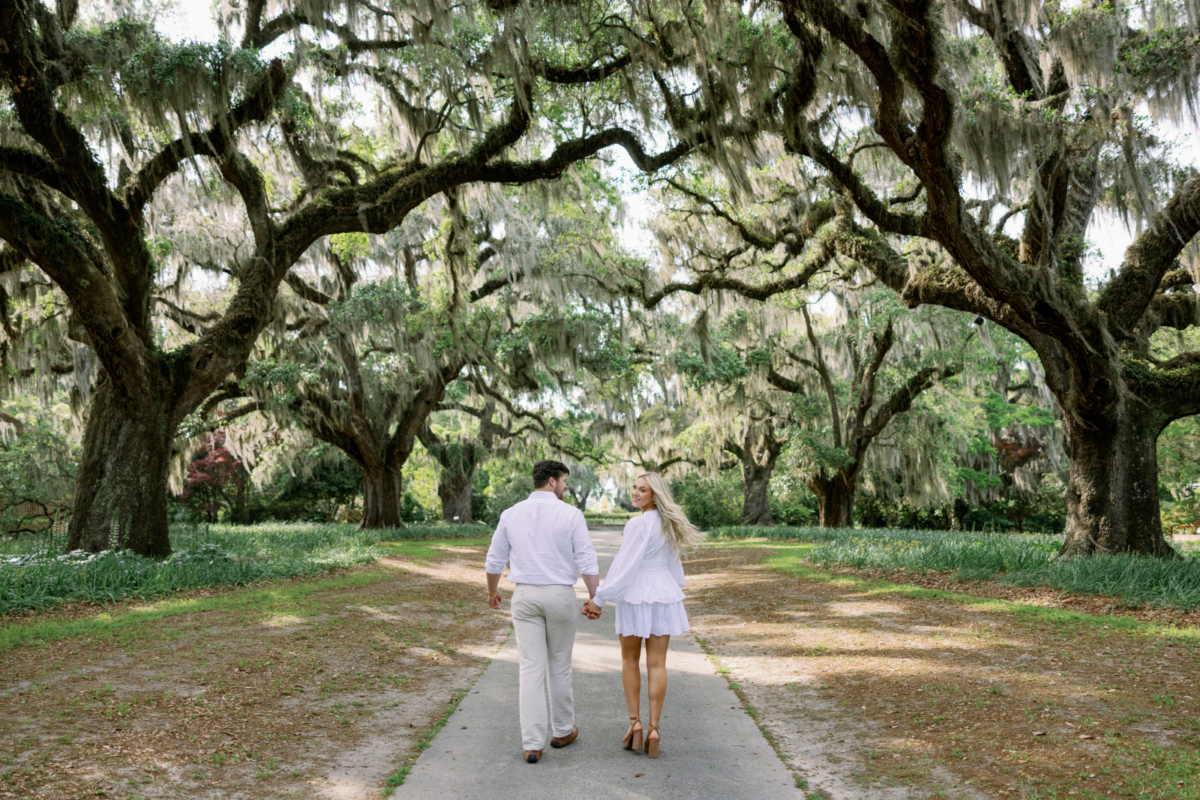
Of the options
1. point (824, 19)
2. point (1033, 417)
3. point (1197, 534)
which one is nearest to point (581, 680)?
point (824, 19)

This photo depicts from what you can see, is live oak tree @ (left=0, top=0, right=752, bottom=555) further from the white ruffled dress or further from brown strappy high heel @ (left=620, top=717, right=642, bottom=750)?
brown strappy high heel @ (left=620, top=717, right=642, bottom=750)

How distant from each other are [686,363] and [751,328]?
3334mm

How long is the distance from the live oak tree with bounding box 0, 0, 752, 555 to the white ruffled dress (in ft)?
20.3

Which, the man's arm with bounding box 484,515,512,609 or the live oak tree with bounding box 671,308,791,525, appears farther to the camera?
the live oak tree with bounding box 671,308,791,525

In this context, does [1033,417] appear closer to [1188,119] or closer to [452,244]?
[1188,119]

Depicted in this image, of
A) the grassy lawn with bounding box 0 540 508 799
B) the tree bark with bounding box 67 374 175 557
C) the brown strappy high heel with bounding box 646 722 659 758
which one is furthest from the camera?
the tree bark with bounding box 67 374 175 557

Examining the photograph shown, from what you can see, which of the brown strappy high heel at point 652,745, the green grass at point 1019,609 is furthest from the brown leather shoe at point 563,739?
the green grass at point 1019,609

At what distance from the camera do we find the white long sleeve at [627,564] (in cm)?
417

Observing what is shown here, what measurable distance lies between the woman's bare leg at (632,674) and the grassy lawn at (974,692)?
0.87 m

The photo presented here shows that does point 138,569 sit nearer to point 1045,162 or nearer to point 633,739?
point 633,739

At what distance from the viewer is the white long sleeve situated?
13.7 ft

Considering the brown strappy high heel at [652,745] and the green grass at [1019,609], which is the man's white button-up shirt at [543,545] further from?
the green grass at [1019,609]

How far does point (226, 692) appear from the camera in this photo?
16.4 feet

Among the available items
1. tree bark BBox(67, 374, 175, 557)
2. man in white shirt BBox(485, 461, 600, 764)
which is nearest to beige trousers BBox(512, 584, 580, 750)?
man in white shirt BBox(485, 461, 600, 764)
